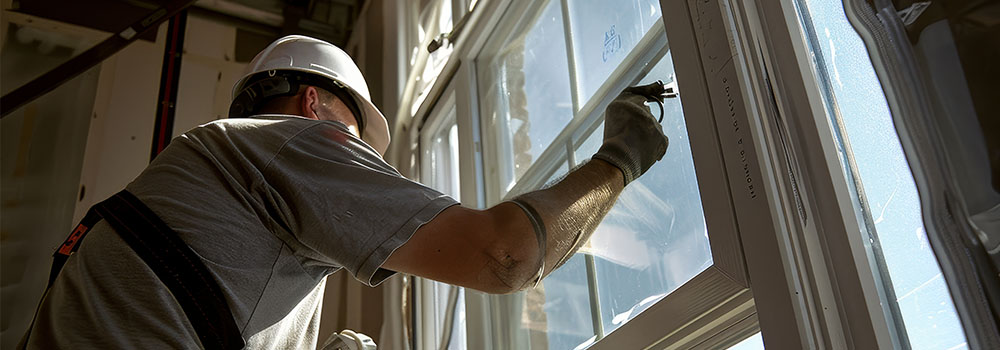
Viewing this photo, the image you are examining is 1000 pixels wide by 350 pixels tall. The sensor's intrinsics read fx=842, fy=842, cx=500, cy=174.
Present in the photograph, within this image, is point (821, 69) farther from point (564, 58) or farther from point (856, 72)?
point (564, 58)

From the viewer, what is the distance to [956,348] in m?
0.73

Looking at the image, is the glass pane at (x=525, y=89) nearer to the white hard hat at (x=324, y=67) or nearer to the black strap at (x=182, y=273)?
the white hard hat at (x=324, y=67)

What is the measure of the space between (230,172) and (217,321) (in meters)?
0.22

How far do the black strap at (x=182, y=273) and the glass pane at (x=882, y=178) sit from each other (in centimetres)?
77

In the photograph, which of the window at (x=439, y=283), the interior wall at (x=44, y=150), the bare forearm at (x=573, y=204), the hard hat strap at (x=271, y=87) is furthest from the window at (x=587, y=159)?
the interior wall at (x=44, y=150)

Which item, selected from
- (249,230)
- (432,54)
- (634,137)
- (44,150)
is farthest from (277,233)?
(44,150)

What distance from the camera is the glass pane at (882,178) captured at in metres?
0.77

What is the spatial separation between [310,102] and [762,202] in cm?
95

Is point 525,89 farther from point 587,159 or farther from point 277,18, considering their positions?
point 277,18

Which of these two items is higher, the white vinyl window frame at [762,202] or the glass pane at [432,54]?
the glass pane at [432,54]

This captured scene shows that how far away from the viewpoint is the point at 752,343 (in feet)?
3.39

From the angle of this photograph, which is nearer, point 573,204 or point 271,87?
point 573,204

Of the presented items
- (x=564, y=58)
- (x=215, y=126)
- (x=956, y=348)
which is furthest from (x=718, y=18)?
(x=215, y=126)

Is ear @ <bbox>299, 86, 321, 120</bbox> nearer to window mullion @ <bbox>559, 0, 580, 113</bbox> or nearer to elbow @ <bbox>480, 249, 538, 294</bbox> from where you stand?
window mullion @ <bbox>559, 0, 580, 113</bbox>
